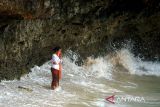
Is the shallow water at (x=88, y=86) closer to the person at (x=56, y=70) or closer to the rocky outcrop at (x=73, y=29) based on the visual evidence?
the person at (x=56, y=70)

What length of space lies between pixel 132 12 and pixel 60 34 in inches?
112

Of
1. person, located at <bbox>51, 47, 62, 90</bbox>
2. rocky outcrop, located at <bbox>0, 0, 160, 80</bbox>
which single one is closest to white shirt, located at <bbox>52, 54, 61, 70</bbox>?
person, located at <bbox>51, 47, 62, 90</bbox>

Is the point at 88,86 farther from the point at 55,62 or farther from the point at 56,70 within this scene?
the point at 55,62

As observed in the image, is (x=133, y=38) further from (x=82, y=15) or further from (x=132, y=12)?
(x=82, y=15)

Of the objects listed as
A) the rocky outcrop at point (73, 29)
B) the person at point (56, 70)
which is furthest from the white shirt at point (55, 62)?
the rocky outcrop at point (73, 29)

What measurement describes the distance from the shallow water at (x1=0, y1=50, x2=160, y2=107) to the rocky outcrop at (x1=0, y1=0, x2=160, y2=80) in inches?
23.2

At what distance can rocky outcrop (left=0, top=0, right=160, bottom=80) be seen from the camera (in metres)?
12.7

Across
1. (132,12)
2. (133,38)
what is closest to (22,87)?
(132,12)

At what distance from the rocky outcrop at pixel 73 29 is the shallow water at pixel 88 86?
0.59 meters

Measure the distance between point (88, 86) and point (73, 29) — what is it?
107 inches

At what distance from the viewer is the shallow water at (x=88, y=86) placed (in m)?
11.8

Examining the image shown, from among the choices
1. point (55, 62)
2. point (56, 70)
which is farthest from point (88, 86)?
point (55, 62)

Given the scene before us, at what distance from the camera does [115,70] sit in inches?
701

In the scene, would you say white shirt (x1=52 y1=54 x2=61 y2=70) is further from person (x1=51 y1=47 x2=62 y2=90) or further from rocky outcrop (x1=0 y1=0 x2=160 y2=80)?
rocky outcrop (x1=0 y1=0 x2=160 y2=80)
